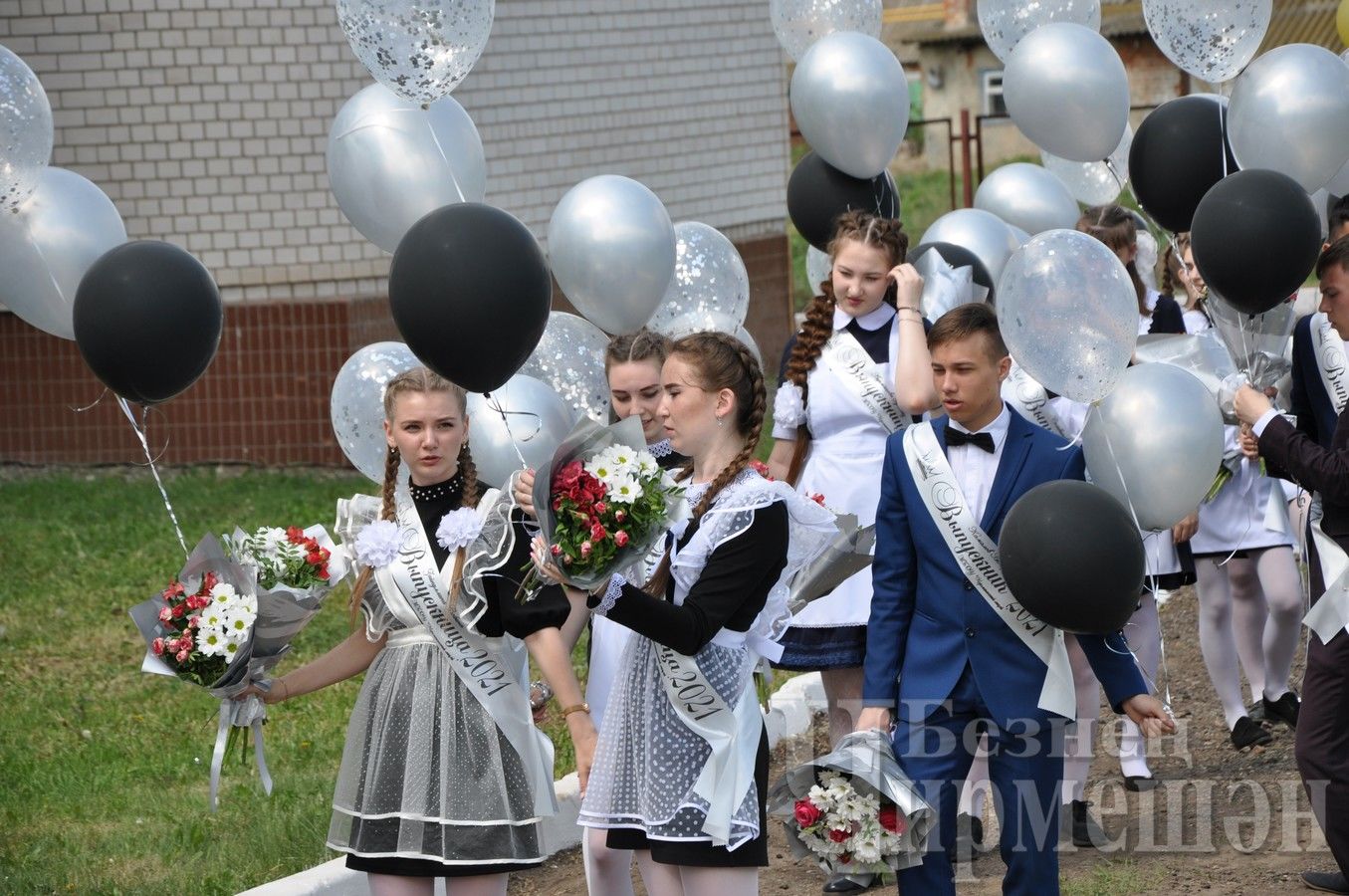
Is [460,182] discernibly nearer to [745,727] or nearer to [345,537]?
[345,537]

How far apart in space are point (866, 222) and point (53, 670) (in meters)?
4.41

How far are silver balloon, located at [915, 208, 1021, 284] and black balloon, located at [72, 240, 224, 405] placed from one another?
3.06 meters

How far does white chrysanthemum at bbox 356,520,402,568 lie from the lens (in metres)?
3.77

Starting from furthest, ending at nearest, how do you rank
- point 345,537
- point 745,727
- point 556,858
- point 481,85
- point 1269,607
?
point 481,85
point 1269,607
point 556,858
point 345,537
point 745,727

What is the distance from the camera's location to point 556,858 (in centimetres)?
545

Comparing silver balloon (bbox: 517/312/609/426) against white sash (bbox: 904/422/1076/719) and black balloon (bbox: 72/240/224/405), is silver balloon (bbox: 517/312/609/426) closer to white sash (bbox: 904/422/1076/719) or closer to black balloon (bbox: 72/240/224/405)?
black balloon (bbox: 72/240/224/405)

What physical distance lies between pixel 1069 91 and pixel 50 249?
3260 millimetres

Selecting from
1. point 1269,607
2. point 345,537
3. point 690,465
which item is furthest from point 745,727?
point 1269,607

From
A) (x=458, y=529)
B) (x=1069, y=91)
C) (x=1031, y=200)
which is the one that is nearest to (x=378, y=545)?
(x=458, y=529)

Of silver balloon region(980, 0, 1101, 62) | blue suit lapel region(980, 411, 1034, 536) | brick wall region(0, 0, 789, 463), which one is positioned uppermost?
brick wall region(0, 0, 789, 463)

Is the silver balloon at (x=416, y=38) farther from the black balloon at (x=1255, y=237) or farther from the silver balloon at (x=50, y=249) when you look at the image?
the black balloon at (x=1255, y=237)

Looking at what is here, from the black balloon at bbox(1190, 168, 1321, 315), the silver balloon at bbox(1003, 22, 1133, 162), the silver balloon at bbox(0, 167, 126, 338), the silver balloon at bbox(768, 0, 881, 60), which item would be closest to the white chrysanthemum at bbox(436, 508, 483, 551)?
the silver balloon at bbox(0, 167, 126, 338)

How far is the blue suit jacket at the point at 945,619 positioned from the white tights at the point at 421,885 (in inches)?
38.2

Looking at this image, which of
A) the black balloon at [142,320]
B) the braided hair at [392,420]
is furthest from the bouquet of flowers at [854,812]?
the black balloon at [142,320]
